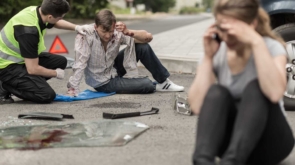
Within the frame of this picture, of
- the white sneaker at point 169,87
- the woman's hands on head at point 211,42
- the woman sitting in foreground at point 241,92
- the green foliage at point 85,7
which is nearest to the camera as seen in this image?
the woman sitting in foreground at point 241,92

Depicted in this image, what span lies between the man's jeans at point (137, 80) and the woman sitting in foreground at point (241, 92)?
371cm

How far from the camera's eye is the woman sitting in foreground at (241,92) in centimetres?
357

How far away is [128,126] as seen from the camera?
552 cm

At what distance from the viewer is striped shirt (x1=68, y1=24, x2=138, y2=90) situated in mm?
7234

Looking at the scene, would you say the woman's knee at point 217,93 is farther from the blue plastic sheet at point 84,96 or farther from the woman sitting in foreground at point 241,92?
the blue plastic sheet at point 84,96

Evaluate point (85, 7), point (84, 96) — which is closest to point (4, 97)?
point (84, 96)

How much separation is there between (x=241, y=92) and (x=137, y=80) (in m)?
3.92

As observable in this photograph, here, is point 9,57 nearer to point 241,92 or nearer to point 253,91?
point 241,92

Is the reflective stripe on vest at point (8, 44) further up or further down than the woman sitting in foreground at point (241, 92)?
further down

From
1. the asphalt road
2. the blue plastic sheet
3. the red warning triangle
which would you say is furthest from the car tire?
the red warning triangle

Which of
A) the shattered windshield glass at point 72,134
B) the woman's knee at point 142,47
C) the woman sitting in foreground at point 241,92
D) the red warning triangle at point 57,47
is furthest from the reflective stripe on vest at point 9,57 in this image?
the red warning triangle at point 57,47

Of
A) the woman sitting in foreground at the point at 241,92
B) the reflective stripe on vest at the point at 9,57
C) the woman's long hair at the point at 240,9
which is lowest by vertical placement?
the reflective stripe on vest at the point at 9,57

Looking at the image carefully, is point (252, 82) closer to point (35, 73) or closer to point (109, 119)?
point (109, 119)

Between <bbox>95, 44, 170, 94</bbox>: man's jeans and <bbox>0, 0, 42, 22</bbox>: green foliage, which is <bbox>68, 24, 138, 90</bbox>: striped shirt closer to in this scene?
<bbox>95, 44, 170, 94</bbox>: man's jeans
